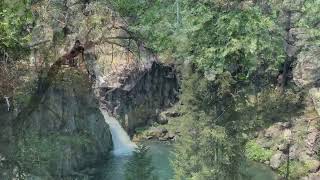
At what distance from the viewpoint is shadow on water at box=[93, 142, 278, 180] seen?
25.0 m

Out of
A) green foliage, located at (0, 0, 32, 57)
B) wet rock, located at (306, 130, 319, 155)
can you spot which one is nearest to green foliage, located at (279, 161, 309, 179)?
wet rock, located at (306, 130, 319, 155)

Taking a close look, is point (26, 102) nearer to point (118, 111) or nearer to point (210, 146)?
point (210, 146)

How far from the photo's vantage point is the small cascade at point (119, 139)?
30052 millimetres

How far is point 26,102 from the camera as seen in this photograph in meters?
11.9

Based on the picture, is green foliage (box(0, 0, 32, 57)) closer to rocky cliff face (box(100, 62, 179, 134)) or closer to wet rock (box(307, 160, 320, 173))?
wet rock (box(307, 160, 320, 173))

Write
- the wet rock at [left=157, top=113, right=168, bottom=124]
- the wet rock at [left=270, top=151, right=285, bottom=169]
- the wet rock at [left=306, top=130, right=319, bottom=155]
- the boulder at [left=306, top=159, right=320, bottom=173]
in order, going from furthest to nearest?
the wet rock at [left=157, top=113, right=168, bottom=124]
the wet rock at [left=270, top=151, right=285, bottom=169]
the wet rock at [left=306, top=130, right=319, bottom=155]
the boulder at [left=306, top=159, right=320, bottom=173]

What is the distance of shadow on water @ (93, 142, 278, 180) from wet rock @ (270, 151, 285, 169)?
1.17ft

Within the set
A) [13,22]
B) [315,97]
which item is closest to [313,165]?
[315,97]

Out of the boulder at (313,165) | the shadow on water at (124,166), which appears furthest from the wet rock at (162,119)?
the boulder at (313,165)

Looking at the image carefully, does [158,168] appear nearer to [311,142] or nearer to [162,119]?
[162,119]

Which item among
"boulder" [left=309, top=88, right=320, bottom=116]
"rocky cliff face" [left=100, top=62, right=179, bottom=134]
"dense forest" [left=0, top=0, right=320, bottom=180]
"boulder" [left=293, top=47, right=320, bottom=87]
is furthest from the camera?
"rocky cliff face" [left=100, top=62, right=179, bottom=134]

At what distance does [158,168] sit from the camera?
2681cm

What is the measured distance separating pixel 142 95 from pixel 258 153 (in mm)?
8804

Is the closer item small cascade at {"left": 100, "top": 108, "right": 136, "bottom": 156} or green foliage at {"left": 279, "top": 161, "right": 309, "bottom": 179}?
green foliage at {"left": 279, "top": 161, "right": 309, "bottom": 179}
